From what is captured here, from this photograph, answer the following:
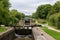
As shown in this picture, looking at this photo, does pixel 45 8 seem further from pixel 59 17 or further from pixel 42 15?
pixel 59 17

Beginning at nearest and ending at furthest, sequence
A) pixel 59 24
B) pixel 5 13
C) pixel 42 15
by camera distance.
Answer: pixel 59 24 → pixel 5 13 → pixel 42 15

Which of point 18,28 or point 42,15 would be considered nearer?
point 18,28

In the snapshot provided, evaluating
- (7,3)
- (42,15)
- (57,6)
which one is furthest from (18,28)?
(42,15)

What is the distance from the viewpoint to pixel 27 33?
4328cm

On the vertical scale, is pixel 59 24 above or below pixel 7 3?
below

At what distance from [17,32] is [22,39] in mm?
9042

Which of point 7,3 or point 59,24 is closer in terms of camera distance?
point 59,24

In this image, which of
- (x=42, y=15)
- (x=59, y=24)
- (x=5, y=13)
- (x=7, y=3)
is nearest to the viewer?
(x=59, y=24)

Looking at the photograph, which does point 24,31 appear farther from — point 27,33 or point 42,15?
point 42,15

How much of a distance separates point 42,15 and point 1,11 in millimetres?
59091

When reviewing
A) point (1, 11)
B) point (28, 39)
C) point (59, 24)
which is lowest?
point (28, 39)

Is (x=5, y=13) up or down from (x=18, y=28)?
up

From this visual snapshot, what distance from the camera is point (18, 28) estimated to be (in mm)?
44938

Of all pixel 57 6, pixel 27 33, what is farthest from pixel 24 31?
pixel 57 6
